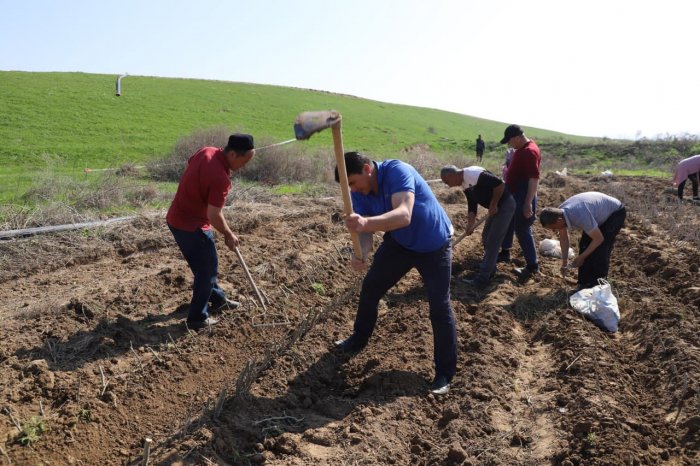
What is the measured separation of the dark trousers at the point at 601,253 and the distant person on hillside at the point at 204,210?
383 cm

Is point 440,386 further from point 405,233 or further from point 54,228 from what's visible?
point 54,228

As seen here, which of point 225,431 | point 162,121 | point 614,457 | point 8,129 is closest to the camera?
point 614,457

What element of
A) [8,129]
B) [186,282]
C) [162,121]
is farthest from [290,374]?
[162,121]

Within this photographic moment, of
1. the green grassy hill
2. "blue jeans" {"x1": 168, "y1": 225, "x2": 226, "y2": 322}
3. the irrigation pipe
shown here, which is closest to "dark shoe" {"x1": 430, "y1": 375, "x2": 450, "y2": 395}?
"blue jeans" {"x1": 168, "y1": 225, "x2": 226, "y2": 322}

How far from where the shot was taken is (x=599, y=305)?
582 centimetres

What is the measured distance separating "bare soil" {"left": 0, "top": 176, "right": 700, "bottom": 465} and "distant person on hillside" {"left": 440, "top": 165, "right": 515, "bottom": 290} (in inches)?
13.9

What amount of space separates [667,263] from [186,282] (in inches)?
237

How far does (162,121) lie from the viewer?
31.3 metres

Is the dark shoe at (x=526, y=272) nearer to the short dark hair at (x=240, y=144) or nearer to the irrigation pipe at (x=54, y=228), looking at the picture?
the short dark hair at (x=240, y=144)

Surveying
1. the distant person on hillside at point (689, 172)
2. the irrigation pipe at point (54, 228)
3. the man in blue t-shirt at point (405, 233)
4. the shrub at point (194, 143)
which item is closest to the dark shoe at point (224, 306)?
the man in blue t-shirt at point (405, 233)

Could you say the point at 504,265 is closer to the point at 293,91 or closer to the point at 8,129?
the point at 8,129

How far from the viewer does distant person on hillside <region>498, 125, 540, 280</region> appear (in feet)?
22.4

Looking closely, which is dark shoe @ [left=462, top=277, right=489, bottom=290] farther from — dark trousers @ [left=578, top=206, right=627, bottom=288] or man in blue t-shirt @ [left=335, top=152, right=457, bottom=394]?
man in blue t-shirt @ [left=335, top=152, right=457, bottom=394]

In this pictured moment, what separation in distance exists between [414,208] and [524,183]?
11.2 feet
